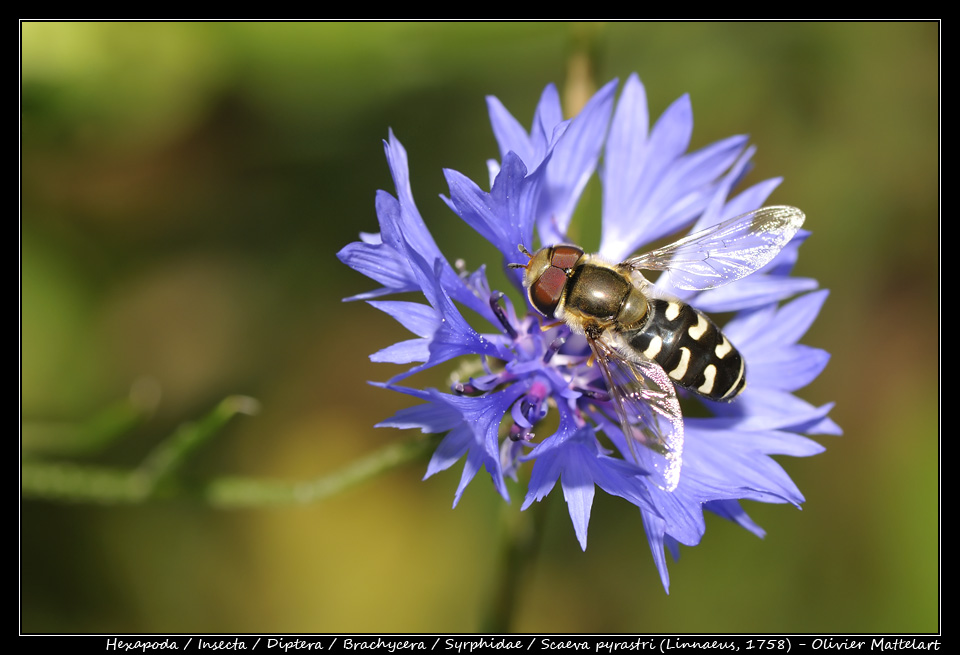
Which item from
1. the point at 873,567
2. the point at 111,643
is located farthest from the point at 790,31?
the point at 111,643

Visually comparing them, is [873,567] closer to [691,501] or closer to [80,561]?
[691,501]

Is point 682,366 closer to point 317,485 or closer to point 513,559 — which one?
point 513,559

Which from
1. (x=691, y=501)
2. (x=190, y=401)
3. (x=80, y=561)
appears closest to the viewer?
(x=691, y=501)

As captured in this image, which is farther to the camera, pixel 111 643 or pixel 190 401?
pixel 190 401

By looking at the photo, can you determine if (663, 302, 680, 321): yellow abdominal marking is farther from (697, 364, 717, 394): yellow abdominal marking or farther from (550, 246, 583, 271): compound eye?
(550, 246, 583, 271): compound eye

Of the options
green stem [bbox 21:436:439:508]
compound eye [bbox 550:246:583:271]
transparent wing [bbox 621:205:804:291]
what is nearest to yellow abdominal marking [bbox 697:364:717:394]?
transparent wing [bbox 621:205:804:291]

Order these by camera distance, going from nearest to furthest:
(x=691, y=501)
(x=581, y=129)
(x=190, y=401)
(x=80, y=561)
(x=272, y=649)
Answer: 1. (x=691, y=501)
2. (x=581, y=129)
3. (x=272, y=649)
4. (x=80, y=561)
5. (x=190, y=401)

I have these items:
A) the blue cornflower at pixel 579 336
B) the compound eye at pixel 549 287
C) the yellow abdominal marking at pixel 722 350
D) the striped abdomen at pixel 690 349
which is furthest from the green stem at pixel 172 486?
the yellow abdominal marking at pixel 722 350

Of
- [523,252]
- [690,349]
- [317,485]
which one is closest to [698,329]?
[690,349]
